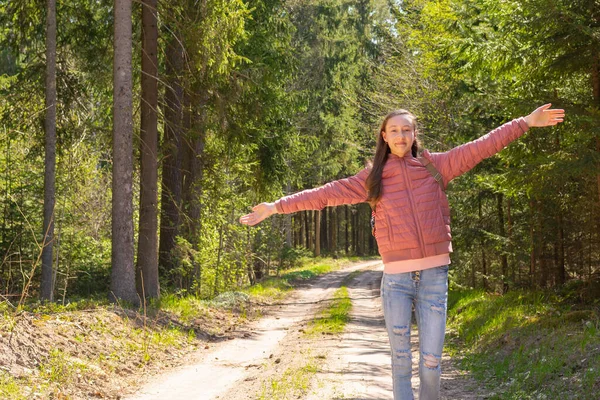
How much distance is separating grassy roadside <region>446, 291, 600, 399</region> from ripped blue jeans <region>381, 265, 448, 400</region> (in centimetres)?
243

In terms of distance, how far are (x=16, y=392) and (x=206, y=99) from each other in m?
12.0

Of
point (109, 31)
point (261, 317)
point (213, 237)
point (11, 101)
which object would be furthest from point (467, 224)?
point (11, 101)

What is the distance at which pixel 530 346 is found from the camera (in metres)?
9.15

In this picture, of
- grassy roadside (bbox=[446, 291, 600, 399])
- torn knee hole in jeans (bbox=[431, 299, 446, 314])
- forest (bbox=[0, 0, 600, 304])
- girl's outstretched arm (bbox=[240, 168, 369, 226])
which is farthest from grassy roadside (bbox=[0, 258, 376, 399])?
torn knee hole in jeans (bbox=[431, 299, 446, 314])

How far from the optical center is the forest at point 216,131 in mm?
10766

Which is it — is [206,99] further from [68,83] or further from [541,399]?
[541,399]

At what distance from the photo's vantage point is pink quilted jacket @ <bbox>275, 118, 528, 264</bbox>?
493 cm

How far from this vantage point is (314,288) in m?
27.4

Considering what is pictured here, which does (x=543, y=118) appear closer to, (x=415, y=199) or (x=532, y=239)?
(x=415, y=199)

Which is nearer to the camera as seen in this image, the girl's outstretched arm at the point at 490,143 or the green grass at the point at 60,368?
the girl's outstretched arm at the point at 490,143

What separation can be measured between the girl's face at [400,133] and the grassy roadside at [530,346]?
323cm

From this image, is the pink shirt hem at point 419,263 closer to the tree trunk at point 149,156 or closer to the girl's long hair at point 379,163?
the girl's long hair at point 379,163

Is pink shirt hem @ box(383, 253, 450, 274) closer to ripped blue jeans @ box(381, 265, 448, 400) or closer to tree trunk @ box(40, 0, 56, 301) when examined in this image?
ripped blue jeans @ box(381, 265, 448, 400)

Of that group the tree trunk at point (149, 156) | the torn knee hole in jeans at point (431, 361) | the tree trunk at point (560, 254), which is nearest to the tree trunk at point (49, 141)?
the tree trunk at point (149, 156)
